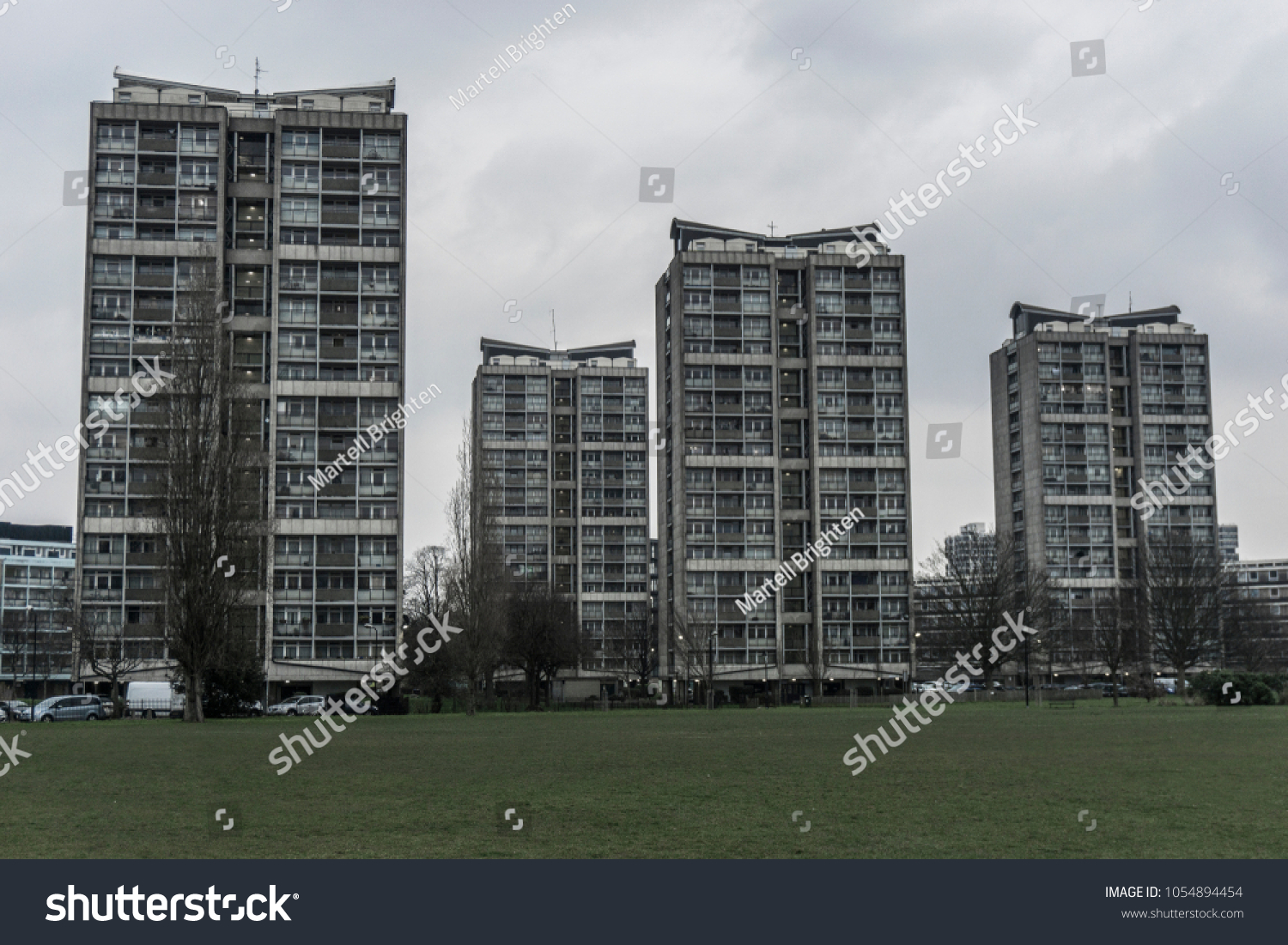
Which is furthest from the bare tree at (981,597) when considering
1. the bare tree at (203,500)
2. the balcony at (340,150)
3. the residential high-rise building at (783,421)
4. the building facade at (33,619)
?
the building facade at (33,619)

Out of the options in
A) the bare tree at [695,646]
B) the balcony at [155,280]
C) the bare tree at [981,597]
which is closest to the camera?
the bare tree at [981,597]

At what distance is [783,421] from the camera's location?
456ft

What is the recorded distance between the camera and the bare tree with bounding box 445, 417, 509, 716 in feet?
237

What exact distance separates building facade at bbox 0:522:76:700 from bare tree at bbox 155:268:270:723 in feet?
164

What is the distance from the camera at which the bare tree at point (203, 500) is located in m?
55.7

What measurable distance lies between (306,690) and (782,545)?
2192 inches

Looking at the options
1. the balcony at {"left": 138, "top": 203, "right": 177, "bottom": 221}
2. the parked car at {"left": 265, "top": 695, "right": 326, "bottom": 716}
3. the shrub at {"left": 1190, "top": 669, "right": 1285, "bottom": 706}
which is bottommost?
the parked car at {"left": 265, "top": 695, "right": 326, "bottom": 716}

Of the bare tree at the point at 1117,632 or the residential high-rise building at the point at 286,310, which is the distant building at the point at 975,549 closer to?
the bare tree at the point at 1117,632

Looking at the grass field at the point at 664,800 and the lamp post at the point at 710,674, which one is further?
the lamp post at the point at 710,674

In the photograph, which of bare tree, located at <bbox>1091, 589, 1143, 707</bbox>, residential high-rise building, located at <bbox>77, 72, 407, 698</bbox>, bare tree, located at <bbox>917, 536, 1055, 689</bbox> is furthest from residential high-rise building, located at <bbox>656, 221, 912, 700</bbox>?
residential high-rise building, located at <bbox>77, 72, 407, 698</bbox>

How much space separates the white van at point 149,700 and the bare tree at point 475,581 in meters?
19.1

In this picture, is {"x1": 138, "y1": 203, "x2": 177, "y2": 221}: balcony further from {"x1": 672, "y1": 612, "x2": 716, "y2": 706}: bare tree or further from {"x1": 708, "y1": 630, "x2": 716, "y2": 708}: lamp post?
{"x1": 708, "y1": 630, "x2": 716, "y2": 708}: lamp post
